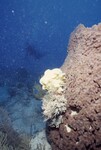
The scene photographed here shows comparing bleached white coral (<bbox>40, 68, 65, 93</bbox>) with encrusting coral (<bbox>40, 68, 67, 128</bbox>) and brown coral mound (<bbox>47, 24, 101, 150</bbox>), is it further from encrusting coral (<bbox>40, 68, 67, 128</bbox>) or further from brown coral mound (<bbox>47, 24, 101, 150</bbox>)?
brown coral mound (<bbox>47, 24, 101, 150</bbox>)

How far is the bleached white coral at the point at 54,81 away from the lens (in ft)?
14.8

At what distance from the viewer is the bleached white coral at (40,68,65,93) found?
4.51 m

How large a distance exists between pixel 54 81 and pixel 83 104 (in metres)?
0.87

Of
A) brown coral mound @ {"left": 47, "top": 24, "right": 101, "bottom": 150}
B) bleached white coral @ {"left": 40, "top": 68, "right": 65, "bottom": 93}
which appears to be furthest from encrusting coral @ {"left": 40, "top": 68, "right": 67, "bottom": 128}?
brown coral mound @ {"left": 47, "top": 24, "right": 101, "bottom": 150}

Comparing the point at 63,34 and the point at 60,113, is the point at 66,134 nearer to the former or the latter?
the point at 60,113

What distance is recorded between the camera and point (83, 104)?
3975 millimetres

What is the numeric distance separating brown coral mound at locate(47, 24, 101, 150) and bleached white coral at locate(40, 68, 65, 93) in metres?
0.13

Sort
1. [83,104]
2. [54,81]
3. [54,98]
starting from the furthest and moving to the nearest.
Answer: [54,81] < [54,98] < [83,104]

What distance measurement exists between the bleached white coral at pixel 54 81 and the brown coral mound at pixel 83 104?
127 millimetres

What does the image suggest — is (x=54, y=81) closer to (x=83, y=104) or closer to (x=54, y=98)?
Answer: (x=54, y=98)

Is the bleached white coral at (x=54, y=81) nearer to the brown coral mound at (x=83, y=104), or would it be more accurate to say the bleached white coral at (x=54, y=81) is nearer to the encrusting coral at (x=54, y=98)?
the encrusting coral at (x=54, y=98)

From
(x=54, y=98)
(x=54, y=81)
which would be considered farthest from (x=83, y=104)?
(x=54, y=81)

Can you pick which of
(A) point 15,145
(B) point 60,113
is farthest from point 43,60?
(B) point 60,113

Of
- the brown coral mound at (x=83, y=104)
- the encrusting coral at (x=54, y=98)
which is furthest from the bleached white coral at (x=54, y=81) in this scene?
the brown coral mound at (x=83, y=104)
